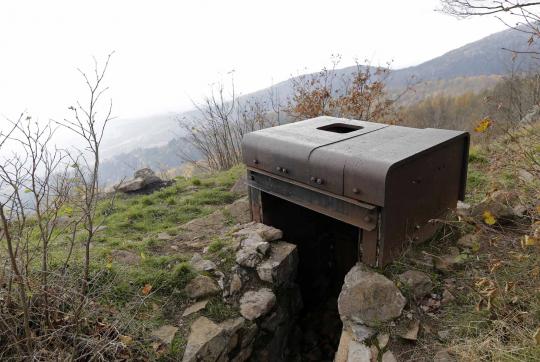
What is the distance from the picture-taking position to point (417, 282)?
101 inches

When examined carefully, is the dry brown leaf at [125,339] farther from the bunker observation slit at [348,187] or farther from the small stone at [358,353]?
the bunker observation slit at [348,187]

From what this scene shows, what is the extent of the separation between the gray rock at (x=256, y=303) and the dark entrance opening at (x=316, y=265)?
721 mm

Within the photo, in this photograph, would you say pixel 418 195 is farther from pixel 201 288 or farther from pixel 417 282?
pixel 201 288

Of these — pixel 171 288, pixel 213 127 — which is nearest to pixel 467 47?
pixel 213 127

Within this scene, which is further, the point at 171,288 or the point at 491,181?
the point at 491,181

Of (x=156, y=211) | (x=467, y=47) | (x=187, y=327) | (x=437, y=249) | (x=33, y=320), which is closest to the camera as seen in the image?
(x=33, y=320)

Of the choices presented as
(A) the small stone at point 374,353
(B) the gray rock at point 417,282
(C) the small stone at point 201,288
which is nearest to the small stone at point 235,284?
(C) the small stone at point 201,288

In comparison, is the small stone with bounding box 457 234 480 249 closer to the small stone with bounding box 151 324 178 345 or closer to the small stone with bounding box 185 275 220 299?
the small stone with bounding box 185 275 220 299

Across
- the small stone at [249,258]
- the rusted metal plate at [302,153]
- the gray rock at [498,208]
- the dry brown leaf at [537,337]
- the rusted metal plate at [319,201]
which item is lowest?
the small stone at [249,258]

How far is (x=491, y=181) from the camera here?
403 centimetres

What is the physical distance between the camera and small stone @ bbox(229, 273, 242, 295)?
2.94 metres

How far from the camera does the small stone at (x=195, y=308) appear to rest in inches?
109

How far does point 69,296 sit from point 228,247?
1274 millimetres

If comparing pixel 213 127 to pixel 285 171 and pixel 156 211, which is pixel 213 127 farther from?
pixel 285 171
